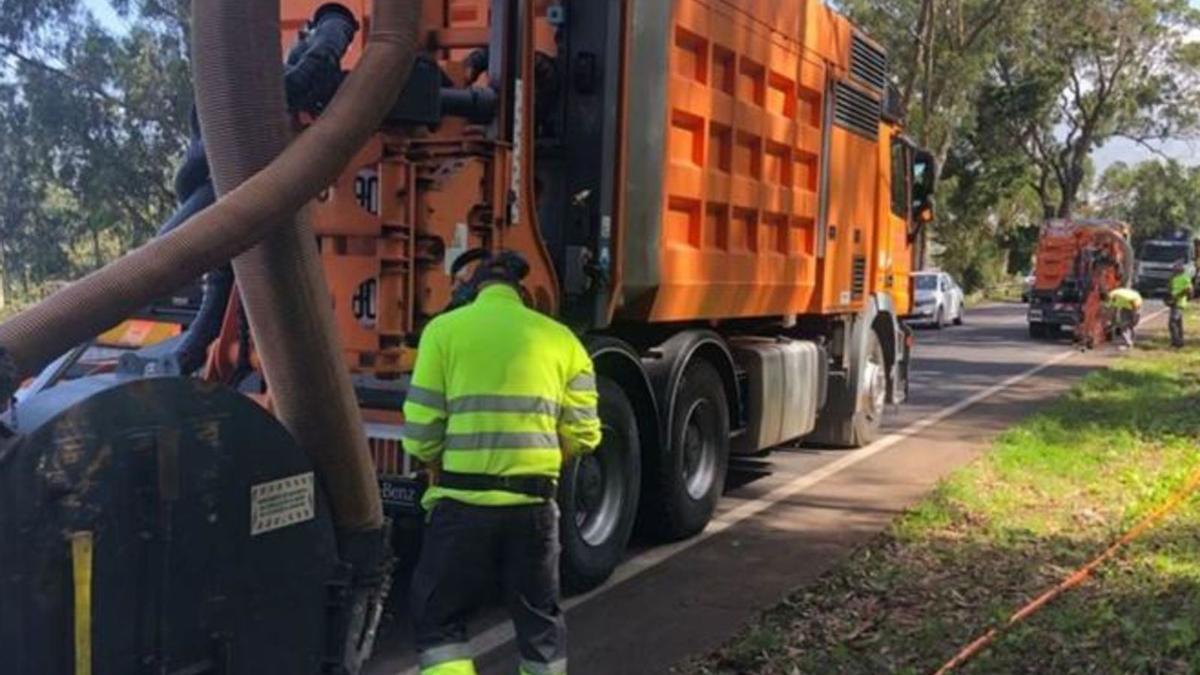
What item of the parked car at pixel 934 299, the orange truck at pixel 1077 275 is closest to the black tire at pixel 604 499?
the orange truck at pixel 1077 275

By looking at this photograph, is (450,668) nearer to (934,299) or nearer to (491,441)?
(491,441)

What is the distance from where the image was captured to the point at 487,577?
13.9 ft

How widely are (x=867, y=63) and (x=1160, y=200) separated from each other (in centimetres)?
7105

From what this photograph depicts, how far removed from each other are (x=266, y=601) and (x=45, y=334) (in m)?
0.90

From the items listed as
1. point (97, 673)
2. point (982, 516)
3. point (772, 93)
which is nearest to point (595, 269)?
point (772, 93)

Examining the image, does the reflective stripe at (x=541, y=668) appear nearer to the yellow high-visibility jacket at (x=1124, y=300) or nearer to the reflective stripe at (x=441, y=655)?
the reflective stripe at (x=441, y=655)

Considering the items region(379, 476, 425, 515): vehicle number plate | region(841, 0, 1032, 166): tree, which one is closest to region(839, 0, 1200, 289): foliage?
region(841, 0, 1032, 166): tree

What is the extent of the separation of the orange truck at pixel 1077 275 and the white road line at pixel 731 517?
12.1 meters

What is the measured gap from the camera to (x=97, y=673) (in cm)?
275

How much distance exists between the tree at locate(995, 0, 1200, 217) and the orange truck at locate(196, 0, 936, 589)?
35.3 meters

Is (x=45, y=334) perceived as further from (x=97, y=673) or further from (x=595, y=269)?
(x=595, y=269)

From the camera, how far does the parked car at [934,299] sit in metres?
31.0

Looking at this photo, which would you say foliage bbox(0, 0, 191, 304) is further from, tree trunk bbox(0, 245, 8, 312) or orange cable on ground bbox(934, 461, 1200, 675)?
orange cable on ground bbox(934, 461, 1200, 675)

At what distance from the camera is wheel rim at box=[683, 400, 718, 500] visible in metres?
7.71
